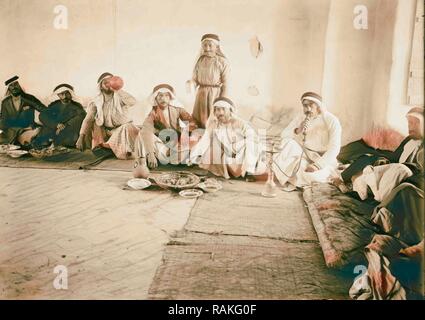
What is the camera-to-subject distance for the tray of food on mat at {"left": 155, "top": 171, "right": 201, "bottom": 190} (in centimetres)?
536

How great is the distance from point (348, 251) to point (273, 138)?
1363 millimetres

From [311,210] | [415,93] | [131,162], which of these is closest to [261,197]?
[311,210]

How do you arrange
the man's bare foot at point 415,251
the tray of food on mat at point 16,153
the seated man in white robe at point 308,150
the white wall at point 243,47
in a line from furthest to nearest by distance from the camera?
1. the tray of food on mat at point 16,153
2. the seated man in white robe at point 308,150
3. the white wall at point 243,47
4. the man's bare foot at point 415,251

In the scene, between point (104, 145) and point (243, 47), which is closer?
point (243, 47)

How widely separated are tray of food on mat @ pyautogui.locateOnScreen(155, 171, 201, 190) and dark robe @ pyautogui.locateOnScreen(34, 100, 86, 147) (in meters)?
1.02

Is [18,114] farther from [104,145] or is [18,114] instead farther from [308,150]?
[308,150]

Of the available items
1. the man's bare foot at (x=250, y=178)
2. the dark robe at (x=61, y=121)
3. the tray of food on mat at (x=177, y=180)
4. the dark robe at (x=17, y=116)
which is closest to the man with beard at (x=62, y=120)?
the dark robe at (x=61, y=121)

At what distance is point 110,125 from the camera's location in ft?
17.8

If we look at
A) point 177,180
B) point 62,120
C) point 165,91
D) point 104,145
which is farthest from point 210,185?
point 62,120

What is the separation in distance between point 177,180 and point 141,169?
40cm

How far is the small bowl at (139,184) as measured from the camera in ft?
17.6

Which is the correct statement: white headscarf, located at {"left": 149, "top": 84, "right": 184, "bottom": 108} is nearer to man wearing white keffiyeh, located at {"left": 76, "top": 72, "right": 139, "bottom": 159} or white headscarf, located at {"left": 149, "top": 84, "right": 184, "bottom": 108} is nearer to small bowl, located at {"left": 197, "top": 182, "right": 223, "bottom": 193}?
man wearing white keffiyeh, located at {"left": 76, "top": 72, "right": 139, "bottom": 159}

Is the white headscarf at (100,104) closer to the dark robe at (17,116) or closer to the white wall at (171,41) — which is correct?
the white wall at (171,41)

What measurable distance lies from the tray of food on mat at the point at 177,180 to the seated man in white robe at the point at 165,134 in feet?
0.46
